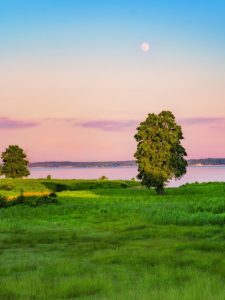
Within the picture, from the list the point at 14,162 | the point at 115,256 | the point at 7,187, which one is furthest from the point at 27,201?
the point at 14,162

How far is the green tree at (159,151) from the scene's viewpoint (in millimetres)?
70688

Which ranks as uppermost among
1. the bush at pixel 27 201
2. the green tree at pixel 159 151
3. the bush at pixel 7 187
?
the green tree at pixel 159 151

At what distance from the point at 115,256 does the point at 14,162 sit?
112 meters

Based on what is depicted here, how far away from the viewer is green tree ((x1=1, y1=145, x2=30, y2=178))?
12812 cm

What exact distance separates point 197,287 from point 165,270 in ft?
9.67

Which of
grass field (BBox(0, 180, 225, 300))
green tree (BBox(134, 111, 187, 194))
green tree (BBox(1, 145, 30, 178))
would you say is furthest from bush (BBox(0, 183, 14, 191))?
grass field (BBox(0, 180, 225, 300))

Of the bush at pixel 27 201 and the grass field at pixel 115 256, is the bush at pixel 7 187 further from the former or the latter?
the grass field at pixel 115 256

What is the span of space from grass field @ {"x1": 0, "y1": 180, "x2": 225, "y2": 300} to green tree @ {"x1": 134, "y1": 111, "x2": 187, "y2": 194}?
29.5m

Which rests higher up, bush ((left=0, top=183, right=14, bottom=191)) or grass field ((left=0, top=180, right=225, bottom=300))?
bush ((left=0, top=183, right=14, bottom=191))

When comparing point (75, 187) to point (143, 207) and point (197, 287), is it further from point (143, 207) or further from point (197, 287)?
point (197, 287)

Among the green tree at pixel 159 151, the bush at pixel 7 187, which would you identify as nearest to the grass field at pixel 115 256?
the green tree at pixel 159 151

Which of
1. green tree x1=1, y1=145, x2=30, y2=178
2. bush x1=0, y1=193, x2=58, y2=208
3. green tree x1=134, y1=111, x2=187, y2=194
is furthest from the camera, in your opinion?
green tree x1=1, y1=145, x2=30, y2=178

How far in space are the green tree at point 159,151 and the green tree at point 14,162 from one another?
63.2 meters

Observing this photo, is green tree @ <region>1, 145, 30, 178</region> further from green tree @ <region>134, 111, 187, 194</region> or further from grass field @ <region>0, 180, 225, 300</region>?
grass field @ <region>0, 180, 225, 300</region>
